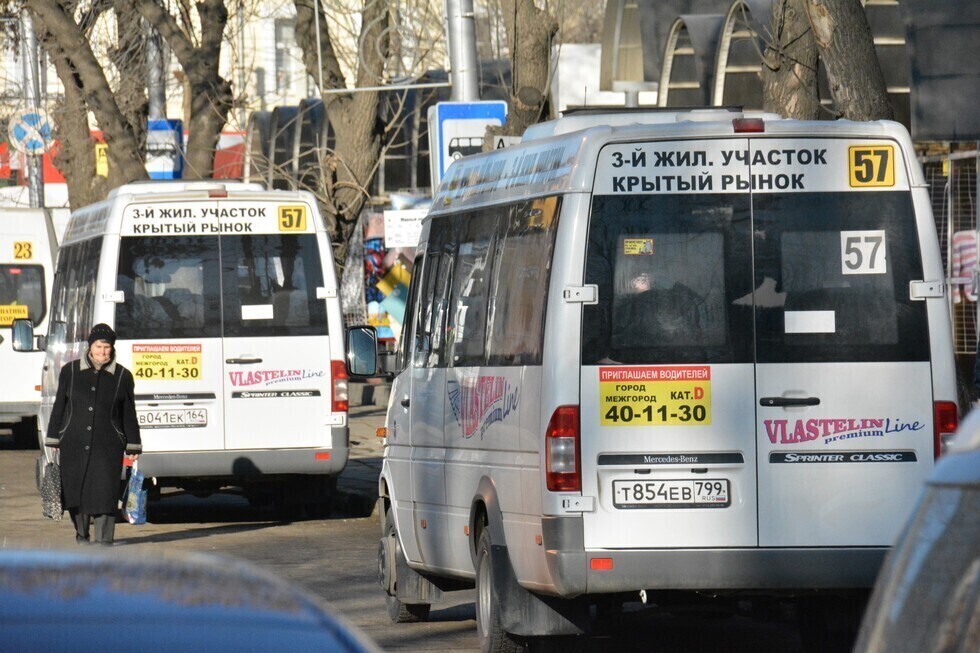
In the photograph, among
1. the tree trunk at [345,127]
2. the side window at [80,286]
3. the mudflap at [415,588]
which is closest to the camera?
the mudflap at [415,588]

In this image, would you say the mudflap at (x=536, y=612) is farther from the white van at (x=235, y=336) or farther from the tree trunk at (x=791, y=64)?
the white van at (x=235, y=336)

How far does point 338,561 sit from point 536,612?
201 inches

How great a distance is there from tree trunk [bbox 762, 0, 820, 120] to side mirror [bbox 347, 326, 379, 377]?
326 centimetres

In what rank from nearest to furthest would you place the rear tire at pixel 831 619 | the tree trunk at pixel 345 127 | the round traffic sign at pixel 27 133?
the rear tire at pixel 831 619 < the tree trunk at pixel 345 127 < the round traffic sign at pixel 27 133

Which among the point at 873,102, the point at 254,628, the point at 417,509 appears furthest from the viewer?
the point at 873,102

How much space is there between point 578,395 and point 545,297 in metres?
0.44

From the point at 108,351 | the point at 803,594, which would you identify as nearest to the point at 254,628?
the point at 803,594

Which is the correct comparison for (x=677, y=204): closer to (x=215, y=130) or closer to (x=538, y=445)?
(x=538, y=445)

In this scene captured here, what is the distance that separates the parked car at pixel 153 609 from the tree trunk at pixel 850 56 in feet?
28.9

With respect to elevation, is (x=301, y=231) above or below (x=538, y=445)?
above

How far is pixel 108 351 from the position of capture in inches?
488

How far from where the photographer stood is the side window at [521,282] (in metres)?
7.77

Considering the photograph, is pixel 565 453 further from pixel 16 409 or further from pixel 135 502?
pixel 16 409

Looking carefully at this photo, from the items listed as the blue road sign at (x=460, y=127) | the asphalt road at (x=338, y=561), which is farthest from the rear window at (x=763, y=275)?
the blue road sign at (x=460, y=127)
